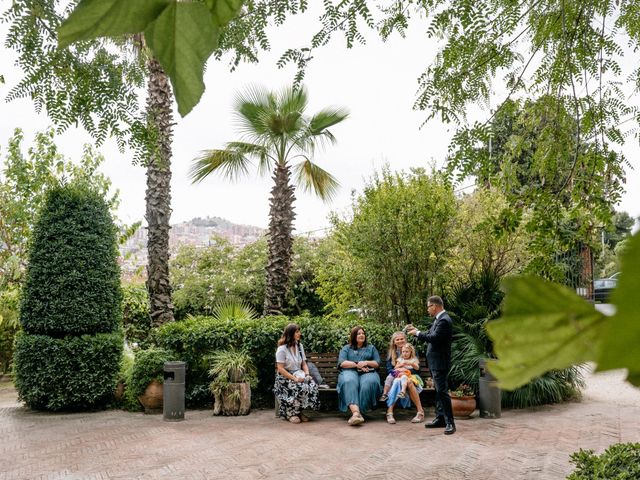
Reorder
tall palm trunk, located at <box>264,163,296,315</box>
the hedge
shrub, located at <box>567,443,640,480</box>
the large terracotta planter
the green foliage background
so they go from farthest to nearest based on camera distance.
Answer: tall palm trunk, located at <box>264,163,296,315</box>, the green foliage background, the hedge, the large terracotta planter, shrub, located at <box>567,443,640,480</box>

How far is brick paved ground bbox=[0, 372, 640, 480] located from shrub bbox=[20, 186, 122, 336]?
1.44 metres

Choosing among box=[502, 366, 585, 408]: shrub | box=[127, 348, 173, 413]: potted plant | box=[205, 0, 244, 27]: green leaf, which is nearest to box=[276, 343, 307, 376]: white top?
box=[127, 348, 173, 413]: potted plant

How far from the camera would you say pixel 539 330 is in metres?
0.12

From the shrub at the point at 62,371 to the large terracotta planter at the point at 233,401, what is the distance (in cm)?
180

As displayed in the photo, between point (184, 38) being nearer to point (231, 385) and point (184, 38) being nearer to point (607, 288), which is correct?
point (607, 288)

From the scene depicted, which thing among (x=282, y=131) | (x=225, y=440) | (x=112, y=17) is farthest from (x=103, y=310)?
(x=112, y=17)

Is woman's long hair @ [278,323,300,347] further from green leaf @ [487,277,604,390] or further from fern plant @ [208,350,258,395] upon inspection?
green leaf @ [487,277,604,390]

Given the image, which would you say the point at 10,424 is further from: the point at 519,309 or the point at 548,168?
the point at 519,309

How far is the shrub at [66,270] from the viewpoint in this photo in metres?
9.15

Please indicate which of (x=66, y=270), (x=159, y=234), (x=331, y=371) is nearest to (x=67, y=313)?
(x=66, y=270)

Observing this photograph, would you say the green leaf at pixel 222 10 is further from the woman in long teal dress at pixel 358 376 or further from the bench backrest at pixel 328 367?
the bench backrest at pixel 328 367

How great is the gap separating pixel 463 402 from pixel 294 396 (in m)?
2.44

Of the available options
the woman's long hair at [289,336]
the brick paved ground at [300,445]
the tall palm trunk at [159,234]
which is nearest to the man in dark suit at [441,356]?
the brick paved ground at [300,445]

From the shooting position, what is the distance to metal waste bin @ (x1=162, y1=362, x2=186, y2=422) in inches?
331
